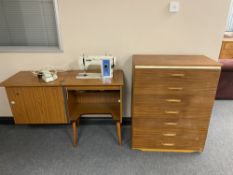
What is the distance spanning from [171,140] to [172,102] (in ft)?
1.52

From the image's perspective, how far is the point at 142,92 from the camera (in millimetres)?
1589

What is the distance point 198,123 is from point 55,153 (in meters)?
1.57

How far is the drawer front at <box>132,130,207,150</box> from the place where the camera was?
1.75 metres

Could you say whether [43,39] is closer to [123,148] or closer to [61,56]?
[61,56]

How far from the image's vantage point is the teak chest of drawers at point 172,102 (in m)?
1.50

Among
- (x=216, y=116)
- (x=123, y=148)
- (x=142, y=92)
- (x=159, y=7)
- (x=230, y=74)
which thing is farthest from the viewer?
(x=230, y=74)

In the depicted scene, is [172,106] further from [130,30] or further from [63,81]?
[63,81]

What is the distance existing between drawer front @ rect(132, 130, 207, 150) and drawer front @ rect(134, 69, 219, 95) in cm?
48

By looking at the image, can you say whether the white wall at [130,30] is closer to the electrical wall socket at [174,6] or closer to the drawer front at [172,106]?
the electrical wall socket at [174,6]

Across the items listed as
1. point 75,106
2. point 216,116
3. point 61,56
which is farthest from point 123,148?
point 216,116

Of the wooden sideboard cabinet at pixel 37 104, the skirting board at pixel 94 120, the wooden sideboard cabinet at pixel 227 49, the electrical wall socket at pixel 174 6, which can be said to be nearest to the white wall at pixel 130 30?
the electrical wall socket at pixel 174 6

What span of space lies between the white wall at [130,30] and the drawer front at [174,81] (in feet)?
1.82

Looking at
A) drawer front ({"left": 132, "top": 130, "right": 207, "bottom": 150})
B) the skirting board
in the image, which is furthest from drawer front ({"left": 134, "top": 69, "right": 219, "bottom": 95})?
the skirting board

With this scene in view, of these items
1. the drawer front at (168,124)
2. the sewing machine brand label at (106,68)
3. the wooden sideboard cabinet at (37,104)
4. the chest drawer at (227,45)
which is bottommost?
the drawer front at (168,124)
